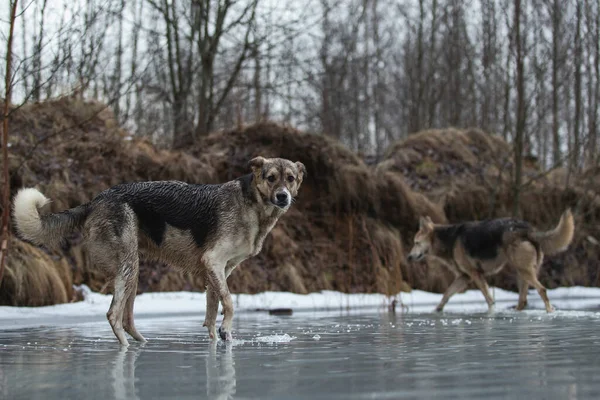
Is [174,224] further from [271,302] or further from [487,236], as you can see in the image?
[487,236]

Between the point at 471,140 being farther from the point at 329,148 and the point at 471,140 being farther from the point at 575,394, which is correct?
the point at 575,394

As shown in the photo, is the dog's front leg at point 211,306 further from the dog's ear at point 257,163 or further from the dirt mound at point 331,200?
the dirt mound at point 331,200

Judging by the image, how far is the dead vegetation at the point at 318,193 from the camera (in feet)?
49.0

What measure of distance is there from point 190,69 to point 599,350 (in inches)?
697

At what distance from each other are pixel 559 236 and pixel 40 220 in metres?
9.85

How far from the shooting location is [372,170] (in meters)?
20.9

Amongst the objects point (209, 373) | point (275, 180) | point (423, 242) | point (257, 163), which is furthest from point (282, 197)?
point (423, 242)

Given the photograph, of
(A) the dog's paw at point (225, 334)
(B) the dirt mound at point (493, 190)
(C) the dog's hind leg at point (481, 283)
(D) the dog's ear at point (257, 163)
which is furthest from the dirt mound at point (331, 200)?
(A) the dog's paw at point (225, 334)

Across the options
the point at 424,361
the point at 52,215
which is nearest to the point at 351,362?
the point at 424,361

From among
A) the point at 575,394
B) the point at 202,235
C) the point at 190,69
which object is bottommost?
the point at 575,394

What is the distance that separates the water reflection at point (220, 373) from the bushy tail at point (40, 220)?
7.71ft

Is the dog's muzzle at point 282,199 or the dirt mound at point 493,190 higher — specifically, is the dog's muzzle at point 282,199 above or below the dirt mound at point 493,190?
below

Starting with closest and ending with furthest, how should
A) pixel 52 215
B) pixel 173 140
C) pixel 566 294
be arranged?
pixel 52 215 < pixel 566 294 < pixel 173 140

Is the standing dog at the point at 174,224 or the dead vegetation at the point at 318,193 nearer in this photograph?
the standing dog at the point at 174,224
